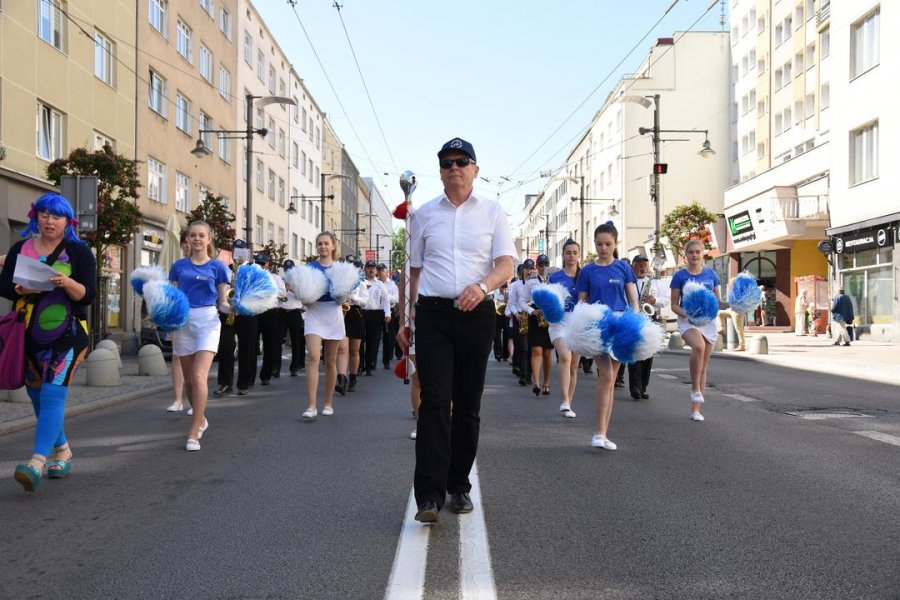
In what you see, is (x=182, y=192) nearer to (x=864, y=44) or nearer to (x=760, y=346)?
(x=760, y=346)

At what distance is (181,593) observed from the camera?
3.42 meters

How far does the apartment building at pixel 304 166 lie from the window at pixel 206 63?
16.6 meters

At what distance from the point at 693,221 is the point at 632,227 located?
1769 centimetres

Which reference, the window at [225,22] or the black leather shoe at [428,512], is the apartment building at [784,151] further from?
the black leather shoe at [428,512]

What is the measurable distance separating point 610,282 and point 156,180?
25.0 m

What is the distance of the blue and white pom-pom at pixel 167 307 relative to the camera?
278 inches

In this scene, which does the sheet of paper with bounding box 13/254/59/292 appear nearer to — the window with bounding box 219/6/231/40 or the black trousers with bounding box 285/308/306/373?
the black trousers with bounding box 285/308/306/373

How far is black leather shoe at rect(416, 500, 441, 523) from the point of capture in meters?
4.36

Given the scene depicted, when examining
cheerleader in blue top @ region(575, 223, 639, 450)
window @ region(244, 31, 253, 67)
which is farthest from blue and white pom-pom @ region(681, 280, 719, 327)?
window @ region(244, 31, 253, 67)

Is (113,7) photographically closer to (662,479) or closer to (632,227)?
(662,479)

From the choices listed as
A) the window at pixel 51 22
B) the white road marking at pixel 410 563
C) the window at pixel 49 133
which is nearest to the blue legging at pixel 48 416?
the white road marking at pixel 410 563

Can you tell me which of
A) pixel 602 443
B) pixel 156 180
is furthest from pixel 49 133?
pixel 602 443

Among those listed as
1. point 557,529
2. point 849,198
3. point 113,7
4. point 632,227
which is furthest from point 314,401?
point 632,227

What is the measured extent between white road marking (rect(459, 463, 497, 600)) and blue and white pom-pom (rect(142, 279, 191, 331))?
3318 mm
